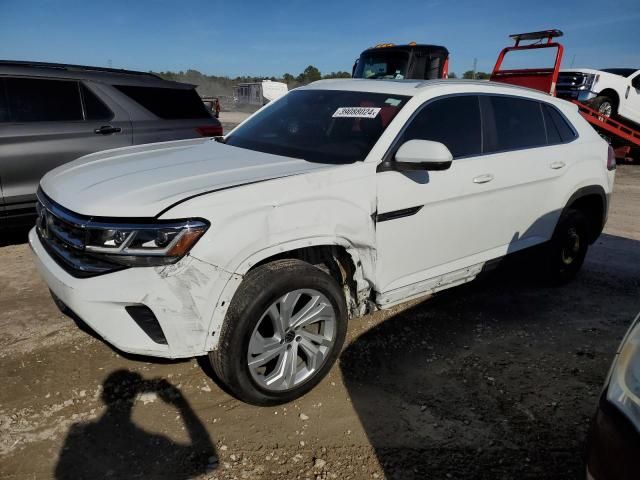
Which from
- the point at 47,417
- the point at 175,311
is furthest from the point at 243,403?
the point at 47,417

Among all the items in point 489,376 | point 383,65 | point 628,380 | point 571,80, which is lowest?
point 489,376

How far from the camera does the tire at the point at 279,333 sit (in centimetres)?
231

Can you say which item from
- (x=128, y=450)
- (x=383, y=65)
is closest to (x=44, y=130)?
(x=128, y=450)

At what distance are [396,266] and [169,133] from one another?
341cm

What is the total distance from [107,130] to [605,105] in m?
12.1

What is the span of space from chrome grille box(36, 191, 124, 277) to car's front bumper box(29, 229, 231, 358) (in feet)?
0.16

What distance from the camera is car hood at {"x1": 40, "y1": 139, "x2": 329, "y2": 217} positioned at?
2225 mm

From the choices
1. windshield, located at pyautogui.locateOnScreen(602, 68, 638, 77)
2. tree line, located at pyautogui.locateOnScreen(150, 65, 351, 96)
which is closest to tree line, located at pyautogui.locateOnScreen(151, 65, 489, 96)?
tree line, located at pyautogui.locateOnScreen(150, 65, 351, 96)

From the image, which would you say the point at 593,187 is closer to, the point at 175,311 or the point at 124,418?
the point at 175,311

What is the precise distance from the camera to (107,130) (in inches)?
191

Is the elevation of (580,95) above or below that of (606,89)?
below

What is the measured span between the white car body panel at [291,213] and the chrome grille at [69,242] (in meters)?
0.04

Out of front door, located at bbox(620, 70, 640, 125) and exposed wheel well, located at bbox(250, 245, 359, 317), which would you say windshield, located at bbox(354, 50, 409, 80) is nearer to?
front door, located at bbox(620, 70, 640, 125)

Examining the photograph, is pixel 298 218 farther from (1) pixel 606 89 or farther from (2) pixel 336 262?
(1) pixel 606 89
